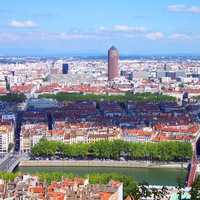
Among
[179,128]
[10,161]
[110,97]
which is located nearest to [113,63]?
[110,97]

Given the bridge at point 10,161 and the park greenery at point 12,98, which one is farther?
the park greenery at point 12,98

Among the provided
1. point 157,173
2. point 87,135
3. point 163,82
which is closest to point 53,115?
point 87,135


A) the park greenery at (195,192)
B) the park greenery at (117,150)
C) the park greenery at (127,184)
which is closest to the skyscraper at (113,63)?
the park greenery at (117,150)

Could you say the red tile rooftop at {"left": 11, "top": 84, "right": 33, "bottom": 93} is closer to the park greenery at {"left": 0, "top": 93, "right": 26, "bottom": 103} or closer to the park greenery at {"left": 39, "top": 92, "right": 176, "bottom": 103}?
the park greenery at {"left": 39, "top": 92, "right": 176, "bottom": 103}

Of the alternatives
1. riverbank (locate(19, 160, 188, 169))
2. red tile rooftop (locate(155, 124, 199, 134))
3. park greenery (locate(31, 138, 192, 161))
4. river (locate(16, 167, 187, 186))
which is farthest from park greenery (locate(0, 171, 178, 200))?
red tile rooftop (locate(155, 124, 199, 134))

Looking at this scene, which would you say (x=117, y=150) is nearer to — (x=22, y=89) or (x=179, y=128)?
(x=179, y=128)

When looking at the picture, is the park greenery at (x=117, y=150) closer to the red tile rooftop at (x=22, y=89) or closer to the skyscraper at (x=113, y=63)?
the red tile rooftop at (x=22, y=89)

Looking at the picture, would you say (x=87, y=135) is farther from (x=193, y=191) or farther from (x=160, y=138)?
(x=193, y=191)

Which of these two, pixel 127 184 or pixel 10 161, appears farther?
pixel 10 161
